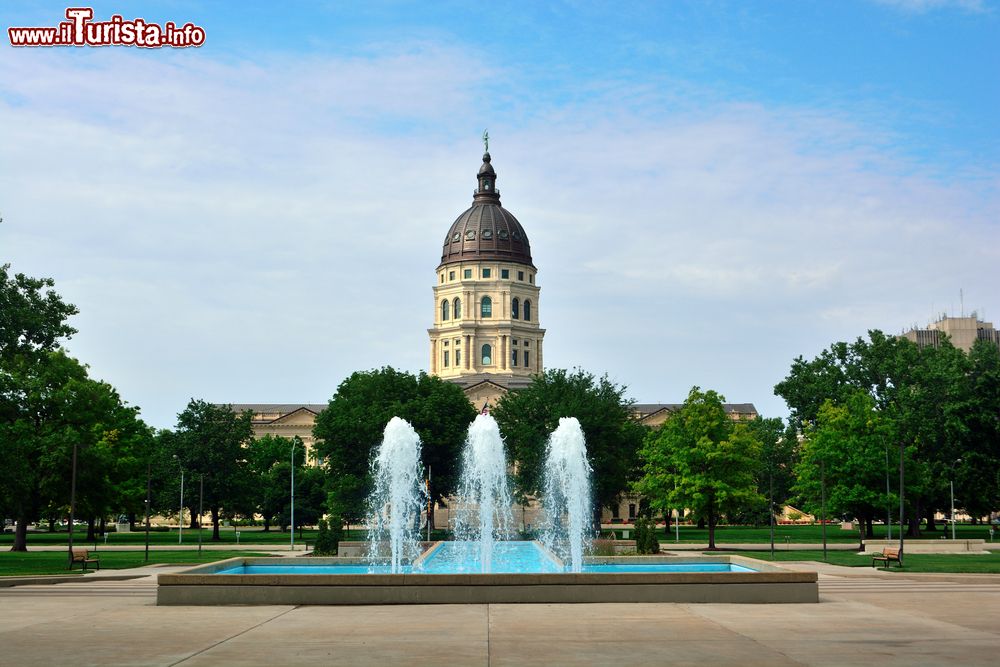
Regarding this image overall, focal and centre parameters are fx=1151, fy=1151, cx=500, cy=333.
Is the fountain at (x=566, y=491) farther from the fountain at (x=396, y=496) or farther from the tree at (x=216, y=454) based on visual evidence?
the tree at (x=216, y=454)

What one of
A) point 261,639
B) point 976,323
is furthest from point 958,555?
point 976,323

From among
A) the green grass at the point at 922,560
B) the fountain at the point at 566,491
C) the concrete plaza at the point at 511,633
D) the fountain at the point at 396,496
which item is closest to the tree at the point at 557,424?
the fountain at the point at 566,491

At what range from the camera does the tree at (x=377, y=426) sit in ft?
227

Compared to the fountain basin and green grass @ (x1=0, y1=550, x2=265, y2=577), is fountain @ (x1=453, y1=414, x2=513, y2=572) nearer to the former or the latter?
green grass @ (x1=0, y1=550, x2=265, y2=577)

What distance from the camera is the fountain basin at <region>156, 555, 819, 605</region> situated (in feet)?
79.0

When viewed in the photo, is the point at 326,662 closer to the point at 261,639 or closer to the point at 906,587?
the point at 261,639

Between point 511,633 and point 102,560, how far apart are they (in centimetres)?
2902

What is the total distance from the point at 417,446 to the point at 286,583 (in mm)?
45766

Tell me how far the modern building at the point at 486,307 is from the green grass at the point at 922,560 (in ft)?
278

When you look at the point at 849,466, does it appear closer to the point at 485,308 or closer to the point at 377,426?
the point at 377,426

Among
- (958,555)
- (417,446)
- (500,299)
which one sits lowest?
(958,555)

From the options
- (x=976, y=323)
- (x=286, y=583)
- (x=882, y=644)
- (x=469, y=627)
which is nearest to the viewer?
(x=882, y=644)

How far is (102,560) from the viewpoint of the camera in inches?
1705

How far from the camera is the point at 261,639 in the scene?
18.2m
